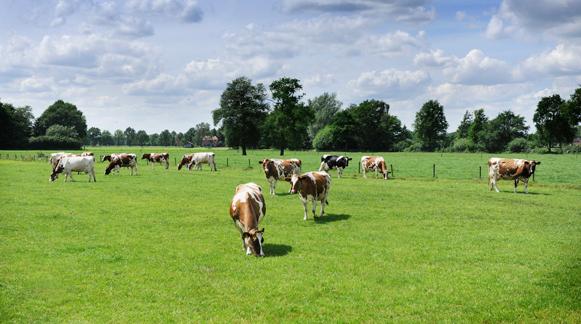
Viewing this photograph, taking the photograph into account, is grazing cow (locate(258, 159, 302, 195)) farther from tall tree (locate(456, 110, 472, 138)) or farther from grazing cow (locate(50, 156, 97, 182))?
tall tree (locate(456, 110, 472, 138))

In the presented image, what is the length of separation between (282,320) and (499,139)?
424ft

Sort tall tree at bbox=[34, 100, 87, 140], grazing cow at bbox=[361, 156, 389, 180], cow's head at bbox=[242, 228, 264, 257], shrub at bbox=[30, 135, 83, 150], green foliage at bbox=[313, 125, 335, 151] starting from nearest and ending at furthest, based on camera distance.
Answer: cow's head at bbox=[242, 228, 264, 257] < grazing cow at bbox=[361, 156, 389, 180] < green foliage at bbox=[313, 125, 335, 151] < shrub at bbox=[30, 135, 83, 150] < tall tree at bbox=[34, 100, 87, 140]

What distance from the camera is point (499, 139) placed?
126750 mm

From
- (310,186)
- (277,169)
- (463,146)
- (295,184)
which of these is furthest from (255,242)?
(463,146)

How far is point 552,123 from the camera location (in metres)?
114

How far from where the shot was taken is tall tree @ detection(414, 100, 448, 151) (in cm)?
13562

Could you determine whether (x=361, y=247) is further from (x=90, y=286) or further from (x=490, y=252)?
(x=90, y=286)

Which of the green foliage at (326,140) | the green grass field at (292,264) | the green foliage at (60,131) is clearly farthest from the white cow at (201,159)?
the green foliage at (60,131)

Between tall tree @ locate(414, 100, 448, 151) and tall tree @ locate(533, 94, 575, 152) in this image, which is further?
tall tree @ locate(414, 100, 448, 151)

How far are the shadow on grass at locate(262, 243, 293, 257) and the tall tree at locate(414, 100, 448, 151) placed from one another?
125m

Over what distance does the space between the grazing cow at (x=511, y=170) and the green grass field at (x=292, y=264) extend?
285 inches

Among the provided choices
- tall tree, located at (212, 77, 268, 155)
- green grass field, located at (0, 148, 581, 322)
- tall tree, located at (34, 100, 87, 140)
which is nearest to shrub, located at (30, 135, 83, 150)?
tall tree, located at (34, 100, 87, 140)

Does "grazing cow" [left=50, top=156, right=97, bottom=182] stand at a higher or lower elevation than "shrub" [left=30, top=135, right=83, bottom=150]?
lower

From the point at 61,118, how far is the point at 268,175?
149m
